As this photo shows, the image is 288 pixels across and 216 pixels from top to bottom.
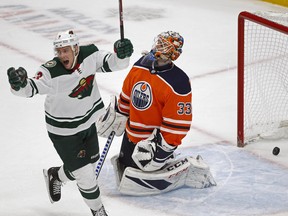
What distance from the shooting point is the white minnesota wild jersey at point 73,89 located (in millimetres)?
3455

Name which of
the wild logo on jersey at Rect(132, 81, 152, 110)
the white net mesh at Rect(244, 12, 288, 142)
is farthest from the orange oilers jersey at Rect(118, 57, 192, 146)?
the white net mesh at Rect(244, 12, 288, 142)

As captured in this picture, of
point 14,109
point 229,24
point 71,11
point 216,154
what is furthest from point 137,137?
point 71,11

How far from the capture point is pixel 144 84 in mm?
3820

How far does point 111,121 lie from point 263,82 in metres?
1.36

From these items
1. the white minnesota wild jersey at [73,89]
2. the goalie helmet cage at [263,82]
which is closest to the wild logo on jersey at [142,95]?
the white minnesota wild jersey at [73,89]

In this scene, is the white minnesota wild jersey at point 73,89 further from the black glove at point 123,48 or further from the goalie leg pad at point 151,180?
the goalie leg pad at point 151,180

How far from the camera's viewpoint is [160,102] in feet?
12.5

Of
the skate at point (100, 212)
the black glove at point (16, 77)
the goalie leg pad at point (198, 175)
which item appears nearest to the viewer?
the black glove at point (16, 77)

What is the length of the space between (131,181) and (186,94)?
531mm

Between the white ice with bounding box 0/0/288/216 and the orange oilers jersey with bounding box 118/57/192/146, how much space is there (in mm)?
373

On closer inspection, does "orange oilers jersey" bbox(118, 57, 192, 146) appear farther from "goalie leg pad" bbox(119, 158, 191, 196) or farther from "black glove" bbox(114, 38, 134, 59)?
"black glove" bbox(114, 38, 134, 59)

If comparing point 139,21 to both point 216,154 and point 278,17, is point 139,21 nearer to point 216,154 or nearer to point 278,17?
point 278,17

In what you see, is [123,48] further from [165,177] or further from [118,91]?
[118,91]

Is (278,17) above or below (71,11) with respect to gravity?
above
